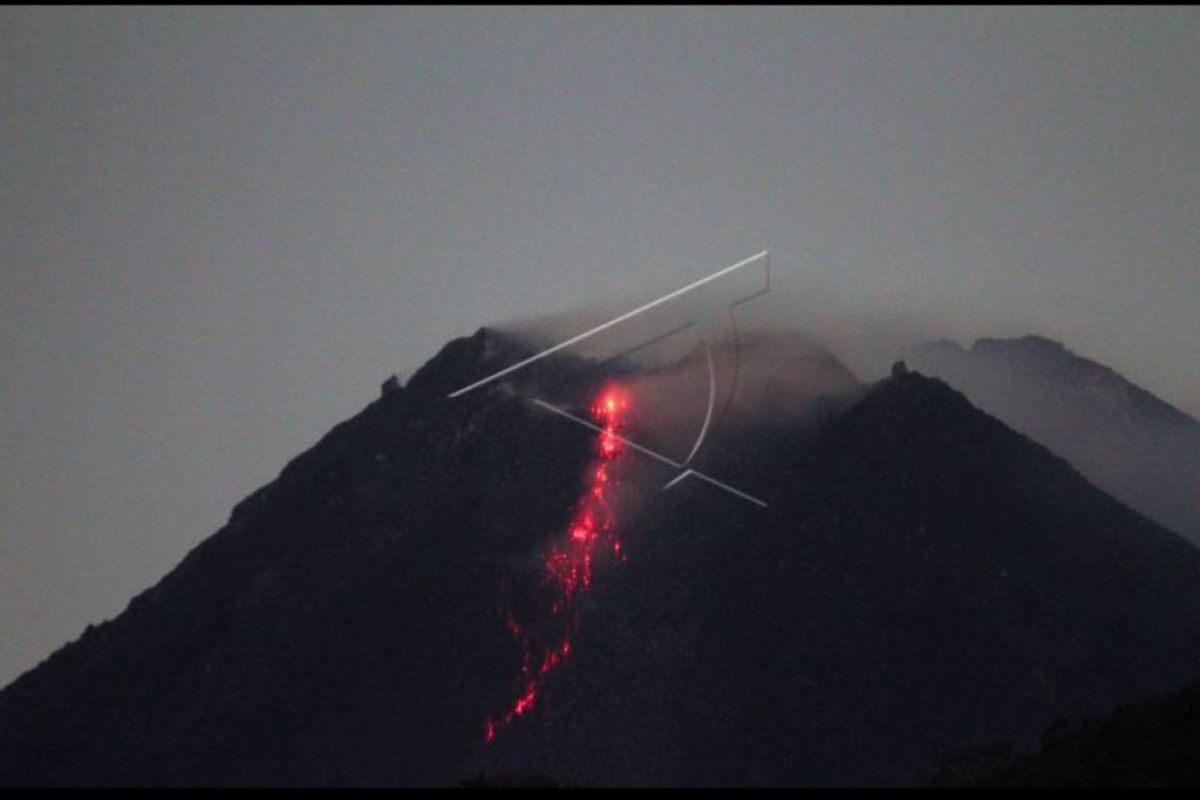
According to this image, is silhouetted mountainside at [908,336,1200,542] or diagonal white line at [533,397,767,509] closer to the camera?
diagonal white line at [533,397,767,509]

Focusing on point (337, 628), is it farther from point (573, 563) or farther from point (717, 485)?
point (717, 485)

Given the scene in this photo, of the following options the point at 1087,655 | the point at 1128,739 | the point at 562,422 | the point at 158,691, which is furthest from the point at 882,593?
the point at 158,691

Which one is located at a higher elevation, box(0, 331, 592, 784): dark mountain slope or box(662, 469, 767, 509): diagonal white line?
box(0, 331, 592, 784): dark mountain slope

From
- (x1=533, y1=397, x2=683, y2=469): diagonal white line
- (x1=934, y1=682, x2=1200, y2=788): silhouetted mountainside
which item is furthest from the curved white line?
(x1=934, y1=682, x2=1200, y2=788): silhouetted mountainside

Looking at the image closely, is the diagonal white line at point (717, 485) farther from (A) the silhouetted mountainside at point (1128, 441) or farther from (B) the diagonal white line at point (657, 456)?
(A) the silhouetted mountainside at point (1128, 441)

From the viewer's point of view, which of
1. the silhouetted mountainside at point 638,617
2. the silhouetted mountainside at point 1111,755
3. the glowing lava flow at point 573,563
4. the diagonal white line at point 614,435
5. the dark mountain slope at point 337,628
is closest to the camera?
the silhouetted mountainside at point 1111,755

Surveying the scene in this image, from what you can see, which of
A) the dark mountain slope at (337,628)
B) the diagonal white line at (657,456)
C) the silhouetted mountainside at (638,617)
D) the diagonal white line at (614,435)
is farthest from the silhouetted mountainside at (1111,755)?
the diagonal white line at (614,435)

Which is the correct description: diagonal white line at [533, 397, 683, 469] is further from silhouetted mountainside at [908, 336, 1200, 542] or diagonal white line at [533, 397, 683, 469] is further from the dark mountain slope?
silhouetted mountainside at [908, 336, 1200, 542]

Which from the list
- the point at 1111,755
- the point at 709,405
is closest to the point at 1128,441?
the point at 709,405
